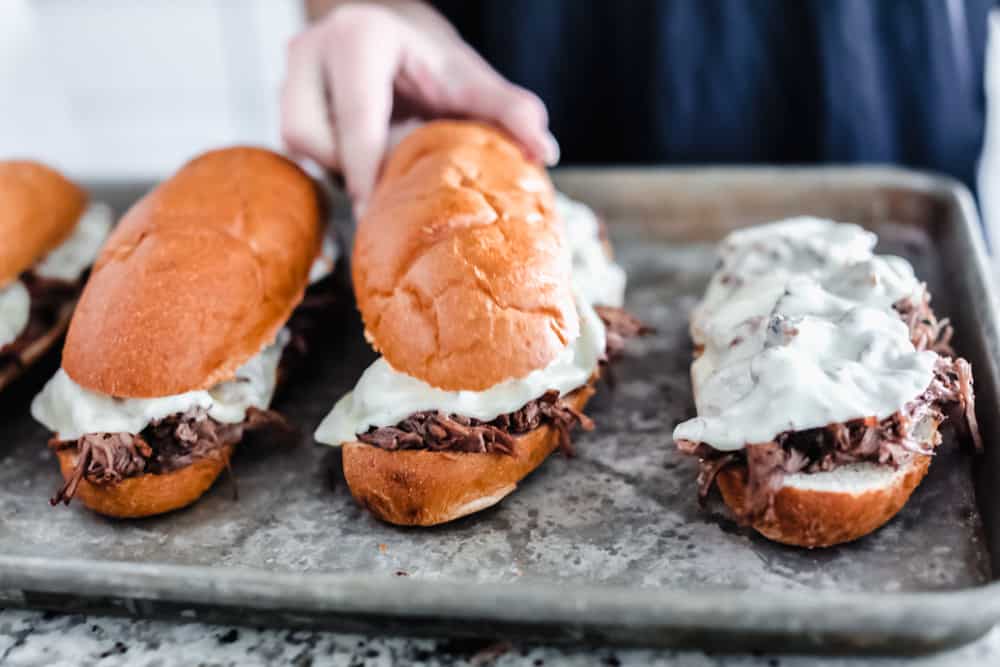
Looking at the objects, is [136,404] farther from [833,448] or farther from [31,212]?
[833,448]

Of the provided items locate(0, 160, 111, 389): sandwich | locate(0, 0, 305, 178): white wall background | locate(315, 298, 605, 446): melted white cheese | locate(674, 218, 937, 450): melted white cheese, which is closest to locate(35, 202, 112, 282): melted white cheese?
locate(0, 160, 111, 389): sandwich

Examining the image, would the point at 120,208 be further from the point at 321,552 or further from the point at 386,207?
the point at 321,552

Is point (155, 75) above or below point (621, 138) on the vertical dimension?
below

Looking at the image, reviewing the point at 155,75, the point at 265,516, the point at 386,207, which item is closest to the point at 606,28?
the point at 386,207

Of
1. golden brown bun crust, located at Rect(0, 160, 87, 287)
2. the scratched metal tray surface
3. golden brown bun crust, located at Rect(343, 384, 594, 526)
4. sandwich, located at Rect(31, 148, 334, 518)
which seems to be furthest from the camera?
golden brown bun crust, located at Rect(0, 160, 87, 287)

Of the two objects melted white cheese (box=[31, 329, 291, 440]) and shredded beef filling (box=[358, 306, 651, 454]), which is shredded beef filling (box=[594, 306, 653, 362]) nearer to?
shredded beef filling (box=[358, 306, 651, 454])

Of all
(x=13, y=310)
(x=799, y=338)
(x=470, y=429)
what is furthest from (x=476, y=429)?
(x=13, y=310)
